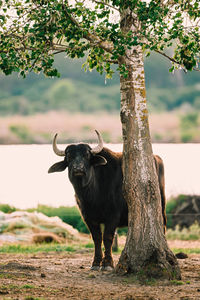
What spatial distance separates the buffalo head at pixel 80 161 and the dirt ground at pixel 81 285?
5.64 ft

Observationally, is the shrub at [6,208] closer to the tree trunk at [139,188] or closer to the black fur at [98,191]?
the black fur at [98,191]

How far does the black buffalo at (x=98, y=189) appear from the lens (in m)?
9.55

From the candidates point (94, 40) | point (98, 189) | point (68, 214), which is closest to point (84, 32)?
point (94, 40)

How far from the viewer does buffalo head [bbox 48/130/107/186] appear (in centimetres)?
933

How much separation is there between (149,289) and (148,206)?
1511mm

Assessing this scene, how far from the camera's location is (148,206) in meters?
8.59

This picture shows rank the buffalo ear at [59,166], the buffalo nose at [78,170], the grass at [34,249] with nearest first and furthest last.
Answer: the buffalo nose at [78,170] < the buffalo ear at [59,166] < the grass at [34,249]

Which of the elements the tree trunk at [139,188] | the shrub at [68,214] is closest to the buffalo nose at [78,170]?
the tree trunk at [139,188]

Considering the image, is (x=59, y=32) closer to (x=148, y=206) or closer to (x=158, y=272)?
(x=148, y=206)

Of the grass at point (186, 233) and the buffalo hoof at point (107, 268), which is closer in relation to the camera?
the buffalo hoof at point (107, 268)

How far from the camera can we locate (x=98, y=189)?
10016 millimetres

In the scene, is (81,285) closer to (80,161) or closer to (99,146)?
(80,161)

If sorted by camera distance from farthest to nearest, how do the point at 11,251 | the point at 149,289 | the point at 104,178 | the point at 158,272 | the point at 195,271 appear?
the point at 11,251 < the point at 104,178 < the point at 195,271 < the point at 158,272 < the point at 149,289

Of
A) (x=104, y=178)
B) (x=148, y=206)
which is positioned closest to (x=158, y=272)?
(x=148, y=206)
